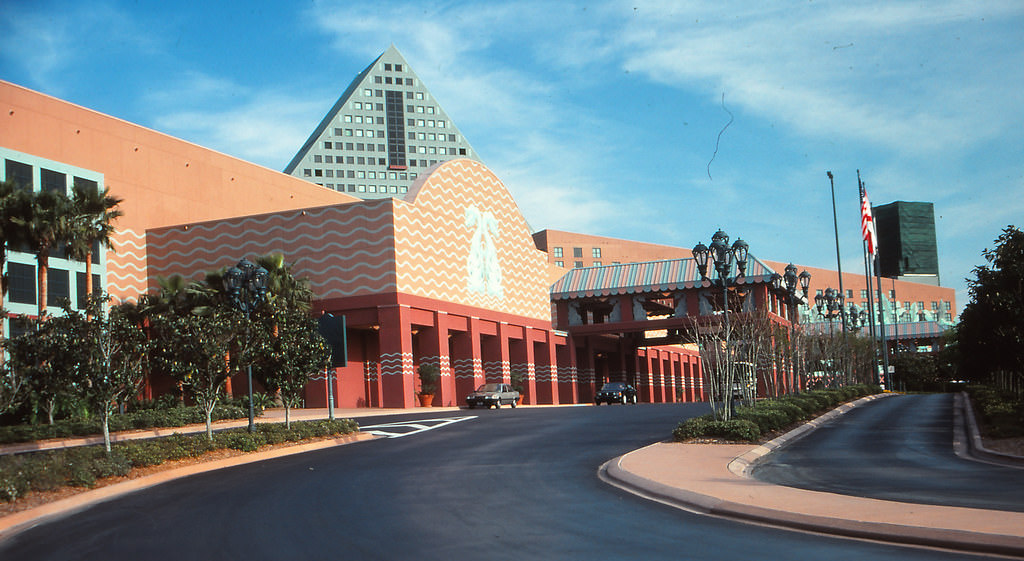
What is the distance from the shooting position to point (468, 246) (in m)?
59.7

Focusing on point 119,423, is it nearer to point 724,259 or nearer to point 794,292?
point 724,259

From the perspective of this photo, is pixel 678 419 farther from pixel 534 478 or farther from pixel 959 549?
pixel 959 549

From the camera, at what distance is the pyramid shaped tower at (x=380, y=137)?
6275 inches

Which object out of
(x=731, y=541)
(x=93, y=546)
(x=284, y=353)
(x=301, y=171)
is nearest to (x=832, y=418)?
(x=284, y=353)

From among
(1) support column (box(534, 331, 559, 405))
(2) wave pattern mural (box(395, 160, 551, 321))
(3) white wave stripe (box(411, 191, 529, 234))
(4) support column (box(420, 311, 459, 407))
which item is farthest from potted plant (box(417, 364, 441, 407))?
(1) support column (box(534, 331, 559, 405))

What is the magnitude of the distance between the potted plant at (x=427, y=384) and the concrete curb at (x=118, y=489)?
25809 mm

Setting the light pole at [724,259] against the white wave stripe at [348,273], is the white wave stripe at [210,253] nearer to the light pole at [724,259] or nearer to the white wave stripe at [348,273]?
the white wave stripe at [348,273]

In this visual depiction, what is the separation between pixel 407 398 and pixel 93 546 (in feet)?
132

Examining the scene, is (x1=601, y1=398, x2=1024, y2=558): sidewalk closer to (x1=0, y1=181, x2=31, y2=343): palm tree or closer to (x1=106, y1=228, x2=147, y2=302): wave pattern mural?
(x1=0, y1=181, x2=31, y2=343): palm tree

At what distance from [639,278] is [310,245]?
87.9 ft

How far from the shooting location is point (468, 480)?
1574cm

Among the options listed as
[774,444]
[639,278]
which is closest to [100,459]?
[774,444]

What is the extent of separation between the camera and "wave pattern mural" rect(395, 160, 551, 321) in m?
53.3

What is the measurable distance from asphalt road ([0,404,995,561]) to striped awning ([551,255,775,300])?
4856 centimetres
